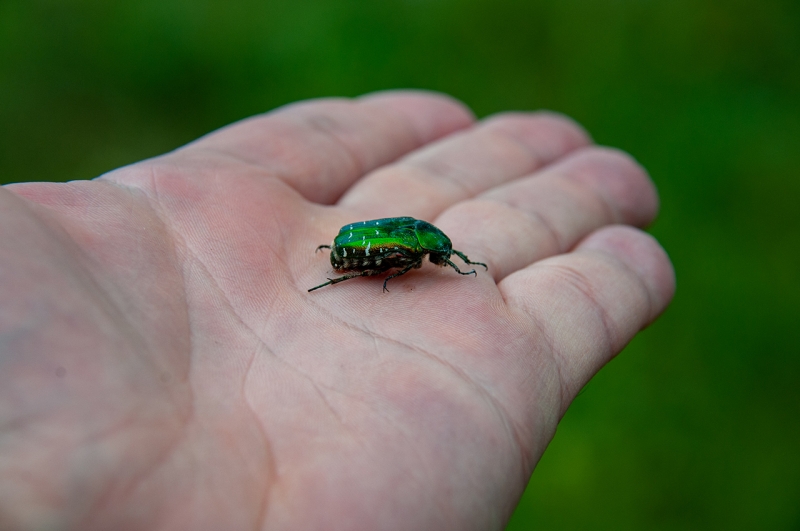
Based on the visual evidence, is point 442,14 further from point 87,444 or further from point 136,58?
point 87,444

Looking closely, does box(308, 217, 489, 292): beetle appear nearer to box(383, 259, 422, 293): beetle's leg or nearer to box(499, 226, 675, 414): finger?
box(383, 259, 422, 293): beetle's leg

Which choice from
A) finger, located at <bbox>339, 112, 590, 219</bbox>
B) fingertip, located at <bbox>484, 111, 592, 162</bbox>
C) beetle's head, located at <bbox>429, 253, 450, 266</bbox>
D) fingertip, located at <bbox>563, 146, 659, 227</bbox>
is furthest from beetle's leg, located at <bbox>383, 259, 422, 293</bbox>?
fingertip, located at <bbox>484, 111, 592, 162</bbox>

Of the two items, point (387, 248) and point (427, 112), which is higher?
point (427, 112)

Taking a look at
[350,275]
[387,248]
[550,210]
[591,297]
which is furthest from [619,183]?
[350,275]

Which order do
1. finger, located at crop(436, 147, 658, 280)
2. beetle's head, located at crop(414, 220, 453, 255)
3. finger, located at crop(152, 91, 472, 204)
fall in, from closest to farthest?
beetle's head, located at crop(414, 220, 453, 255) → finger, located at crop(436, 147, 658, 280) → finger, located at crop(152, 91, 472, 204)

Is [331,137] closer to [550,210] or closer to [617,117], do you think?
[550,210]

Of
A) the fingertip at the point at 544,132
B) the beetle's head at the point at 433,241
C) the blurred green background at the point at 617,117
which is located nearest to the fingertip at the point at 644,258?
the beetle's head at the point at 433,241

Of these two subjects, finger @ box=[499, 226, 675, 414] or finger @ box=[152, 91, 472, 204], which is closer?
finger @ box=[499, 226, 675, 414]
